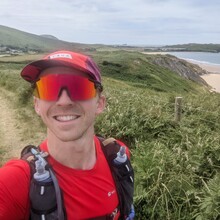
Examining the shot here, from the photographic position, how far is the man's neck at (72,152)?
194 centimetres

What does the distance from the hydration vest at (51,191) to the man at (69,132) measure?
0.14 feet

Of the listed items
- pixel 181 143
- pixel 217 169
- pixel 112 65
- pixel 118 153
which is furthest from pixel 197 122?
pixel 112 65

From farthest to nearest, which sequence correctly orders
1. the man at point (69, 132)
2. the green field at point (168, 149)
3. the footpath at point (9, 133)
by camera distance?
the footpath at point (9, 133)
the green field at point (168, 149)
the man at point (69, 132)

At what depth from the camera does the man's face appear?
1.86 m

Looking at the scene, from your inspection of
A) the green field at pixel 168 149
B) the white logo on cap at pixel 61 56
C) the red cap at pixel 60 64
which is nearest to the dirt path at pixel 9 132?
the green field at pixel 168 149

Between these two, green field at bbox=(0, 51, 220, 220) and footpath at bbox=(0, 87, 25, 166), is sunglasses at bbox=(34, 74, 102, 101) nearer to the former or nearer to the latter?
green field at bbox=(0, 51, 220, 220)

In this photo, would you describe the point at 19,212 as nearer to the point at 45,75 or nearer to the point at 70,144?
the point at 70,144

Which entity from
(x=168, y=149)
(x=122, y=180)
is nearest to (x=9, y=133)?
(x=168, y=149)

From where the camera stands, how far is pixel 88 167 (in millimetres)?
2025

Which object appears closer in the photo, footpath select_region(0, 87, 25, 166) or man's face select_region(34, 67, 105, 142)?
man's face select_region(34, 67, 105, 142)

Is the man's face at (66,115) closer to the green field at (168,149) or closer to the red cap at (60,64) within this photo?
the red cap at (60,64)

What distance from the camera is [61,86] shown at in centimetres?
185

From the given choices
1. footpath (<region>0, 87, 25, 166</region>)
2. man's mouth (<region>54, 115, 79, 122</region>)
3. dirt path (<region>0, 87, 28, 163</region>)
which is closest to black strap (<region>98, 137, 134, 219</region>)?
man's mouth (<region>54, 115, 79, 122</region>)

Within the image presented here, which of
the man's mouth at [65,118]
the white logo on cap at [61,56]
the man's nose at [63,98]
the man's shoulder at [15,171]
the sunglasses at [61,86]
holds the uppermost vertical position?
the white logo on cap at [61,56]
